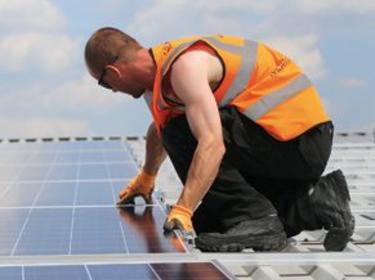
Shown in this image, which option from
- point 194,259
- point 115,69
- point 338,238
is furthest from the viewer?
point 338,238

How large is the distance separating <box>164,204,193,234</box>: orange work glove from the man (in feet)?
0.04

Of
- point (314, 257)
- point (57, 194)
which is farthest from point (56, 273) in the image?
point (57, 194)

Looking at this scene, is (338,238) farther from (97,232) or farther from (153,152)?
Answer: (153,152)

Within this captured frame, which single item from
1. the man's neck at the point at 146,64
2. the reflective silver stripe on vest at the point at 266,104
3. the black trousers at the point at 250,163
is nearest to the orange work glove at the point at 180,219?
the black trousers at the point at 250,163

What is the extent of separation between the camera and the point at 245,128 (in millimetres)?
4680

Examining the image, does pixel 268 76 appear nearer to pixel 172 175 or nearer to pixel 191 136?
pixel 191 136

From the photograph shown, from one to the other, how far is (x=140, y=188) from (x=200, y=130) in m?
1.64

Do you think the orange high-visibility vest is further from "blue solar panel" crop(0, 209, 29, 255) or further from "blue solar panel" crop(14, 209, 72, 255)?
"blue solar panel" crop(0, 209, 29, 255)

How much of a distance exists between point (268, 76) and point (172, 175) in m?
3.79

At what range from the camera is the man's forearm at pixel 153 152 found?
5.71 metres

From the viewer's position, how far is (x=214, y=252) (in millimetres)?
4422

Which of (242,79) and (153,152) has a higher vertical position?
Result: (242,79)

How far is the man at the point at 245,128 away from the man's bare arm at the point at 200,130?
57 millimetres

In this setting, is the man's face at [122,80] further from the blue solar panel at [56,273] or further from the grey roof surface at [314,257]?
the blue solar panel at [56,273]
